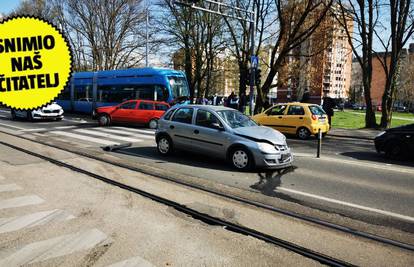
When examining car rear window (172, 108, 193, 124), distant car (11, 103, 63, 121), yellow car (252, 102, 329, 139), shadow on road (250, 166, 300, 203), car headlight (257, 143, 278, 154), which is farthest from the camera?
distant car (11, 103, 63, 121)

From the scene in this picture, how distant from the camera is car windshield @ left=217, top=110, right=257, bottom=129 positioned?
902 cm

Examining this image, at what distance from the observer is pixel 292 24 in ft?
78.6

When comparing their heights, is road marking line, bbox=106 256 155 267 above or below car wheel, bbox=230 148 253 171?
below

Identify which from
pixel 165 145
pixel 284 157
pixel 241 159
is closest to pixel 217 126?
pixel 241 159

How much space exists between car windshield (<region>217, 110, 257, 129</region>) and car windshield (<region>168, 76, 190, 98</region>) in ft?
39.6

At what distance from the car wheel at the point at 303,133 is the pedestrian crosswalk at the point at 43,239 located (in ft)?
38.1

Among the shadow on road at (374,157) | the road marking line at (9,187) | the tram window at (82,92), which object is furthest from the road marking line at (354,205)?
the tram window at (82,92)

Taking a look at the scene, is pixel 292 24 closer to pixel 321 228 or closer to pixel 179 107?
pixel 179 107

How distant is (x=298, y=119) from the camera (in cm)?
1531

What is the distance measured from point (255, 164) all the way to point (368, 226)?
345 cm

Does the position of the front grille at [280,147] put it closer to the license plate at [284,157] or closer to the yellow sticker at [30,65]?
the license plate at [284,157]

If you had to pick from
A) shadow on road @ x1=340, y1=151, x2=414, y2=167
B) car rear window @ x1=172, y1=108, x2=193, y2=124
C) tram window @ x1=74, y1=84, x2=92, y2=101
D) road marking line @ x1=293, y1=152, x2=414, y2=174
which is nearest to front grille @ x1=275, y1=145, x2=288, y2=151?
road marking line @ x1=293, y1=152, x2=414, y2=174

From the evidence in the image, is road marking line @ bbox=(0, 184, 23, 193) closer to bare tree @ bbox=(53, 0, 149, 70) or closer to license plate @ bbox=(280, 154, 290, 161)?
license plate @ bbox=(280, 154, 290, 161)

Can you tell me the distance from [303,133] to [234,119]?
6771mm
